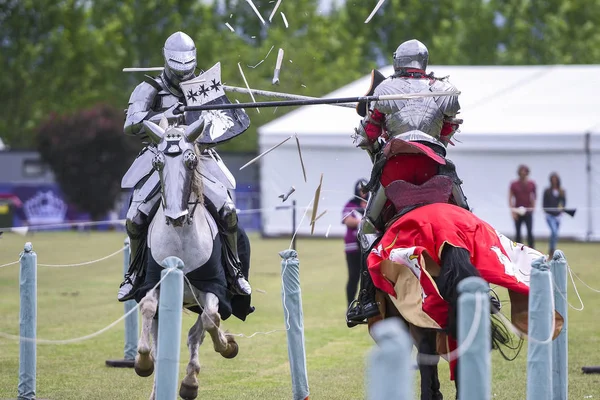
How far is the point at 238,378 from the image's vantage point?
32.7ft

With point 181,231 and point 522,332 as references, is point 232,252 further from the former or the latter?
point 522,332

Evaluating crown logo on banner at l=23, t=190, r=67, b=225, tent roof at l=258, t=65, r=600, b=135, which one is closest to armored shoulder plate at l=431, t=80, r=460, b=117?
tent roof at l=258, t=65, r=600, b=135

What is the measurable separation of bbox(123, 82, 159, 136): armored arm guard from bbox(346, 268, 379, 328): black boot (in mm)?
2062

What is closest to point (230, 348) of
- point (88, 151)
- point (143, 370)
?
point (143, 370)

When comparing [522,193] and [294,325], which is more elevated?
[522,193]

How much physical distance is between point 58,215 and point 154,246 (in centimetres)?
3086

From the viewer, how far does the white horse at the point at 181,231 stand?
7840 millimetres

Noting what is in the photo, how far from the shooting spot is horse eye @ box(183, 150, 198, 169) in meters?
7.89

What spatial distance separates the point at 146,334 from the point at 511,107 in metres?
20.7

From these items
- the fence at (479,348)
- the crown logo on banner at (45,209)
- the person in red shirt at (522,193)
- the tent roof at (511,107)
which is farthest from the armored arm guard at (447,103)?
the crown logo on banner at (45,209)

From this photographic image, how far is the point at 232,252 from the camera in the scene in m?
8.82

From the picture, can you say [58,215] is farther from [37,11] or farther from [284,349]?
[284,349]

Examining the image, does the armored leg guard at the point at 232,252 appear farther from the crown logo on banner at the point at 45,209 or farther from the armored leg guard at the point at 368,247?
the crown logo on banner at the point at 45,209

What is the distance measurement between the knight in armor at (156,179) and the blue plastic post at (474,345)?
11.0 feet
